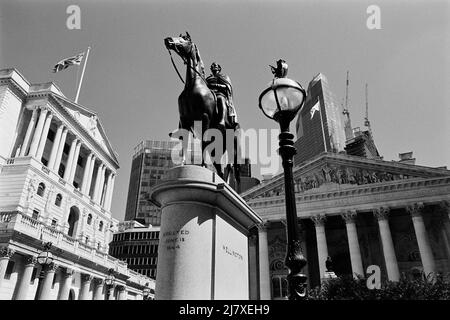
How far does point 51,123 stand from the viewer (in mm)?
47219

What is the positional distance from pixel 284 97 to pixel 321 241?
125 ft

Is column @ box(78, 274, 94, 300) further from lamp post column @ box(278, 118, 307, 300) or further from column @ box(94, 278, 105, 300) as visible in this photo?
lamp post column @ box(278, 118, 307, 300)

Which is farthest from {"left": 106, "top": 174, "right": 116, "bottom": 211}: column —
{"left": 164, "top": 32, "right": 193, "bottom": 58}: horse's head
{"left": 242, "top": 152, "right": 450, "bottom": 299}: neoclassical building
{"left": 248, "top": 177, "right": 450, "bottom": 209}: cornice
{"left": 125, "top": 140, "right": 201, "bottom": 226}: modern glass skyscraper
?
{"left": 125, "top": 140, "right": 201, "bottom": 226}: modern glass skyscraper

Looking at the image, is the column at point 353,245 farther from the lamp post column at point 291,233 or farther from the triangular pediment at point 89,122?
the triangular pediment at point 89,122

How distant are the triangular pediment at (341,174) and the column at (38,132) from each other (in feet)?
93.0

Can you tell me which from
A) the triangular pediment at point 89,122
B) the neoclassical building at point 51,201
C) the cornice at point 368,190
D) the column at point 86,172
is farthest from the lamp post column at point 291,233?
the column at point 86,172

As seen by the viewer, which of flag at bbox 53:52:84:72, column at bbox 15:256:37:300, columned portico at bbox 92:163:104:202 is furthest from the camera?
columned portico at bbox 92:163:104:202

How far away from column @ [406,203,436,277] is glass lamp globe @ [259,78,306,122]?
124ft

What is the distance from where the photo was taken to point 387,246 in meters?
37.8

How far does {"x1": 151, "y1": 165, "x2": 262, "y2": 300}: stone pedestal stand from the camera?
4770 mm

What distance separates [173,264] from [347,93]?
503ft

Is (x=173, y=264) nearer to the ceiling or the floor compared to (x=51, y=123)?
nearer to the floor
